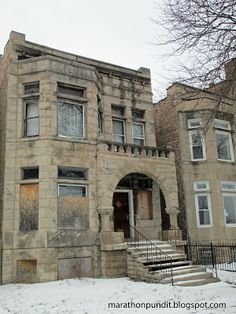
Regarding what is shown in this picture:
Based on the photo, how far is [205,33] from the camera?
10422 millimetres

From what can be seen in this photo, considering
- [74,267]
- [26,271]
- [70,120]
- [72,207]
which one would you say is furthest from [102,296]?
[70,120]

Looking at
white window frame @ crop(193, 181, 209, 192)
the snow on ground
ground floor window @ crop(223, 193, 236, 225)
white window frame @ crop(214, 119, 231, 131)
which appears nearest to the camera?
the snow on ground

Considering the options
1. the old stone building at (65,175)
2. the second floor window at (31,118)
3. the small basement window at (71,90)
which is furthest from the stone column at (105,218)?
the small basement window at (71,90)

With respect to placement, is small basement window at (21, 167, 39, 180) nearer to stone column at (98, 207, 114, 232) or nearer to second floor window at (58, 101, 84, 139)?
second floor window at (58, 101, 84, 139)

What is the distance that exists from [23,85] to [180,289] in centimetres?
1083

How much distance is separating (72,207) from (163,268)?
4.45 m

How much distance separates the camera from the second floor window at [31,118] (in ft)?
52.7

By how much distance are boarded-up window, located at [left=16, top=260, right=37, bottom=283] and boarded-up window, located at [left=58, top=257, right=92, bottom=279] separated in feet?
3.27

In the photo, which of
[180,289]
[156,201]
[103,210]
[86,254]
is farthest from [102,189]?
[180,289]

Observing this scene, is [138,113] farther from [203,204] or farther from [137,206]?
[203,204]

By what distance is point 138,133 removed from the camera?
1981 centimetres

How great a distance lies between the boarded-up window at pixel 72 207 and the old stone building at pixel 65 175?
0.04 metres

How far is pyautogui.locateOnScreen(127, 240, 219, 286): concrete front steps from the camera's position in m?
13.1

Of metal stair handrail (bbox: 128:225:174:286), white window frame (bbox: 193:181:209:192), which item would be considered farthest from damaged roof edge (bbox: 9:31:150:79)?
metal stair handrail (bbox: 128:225:174:286)
